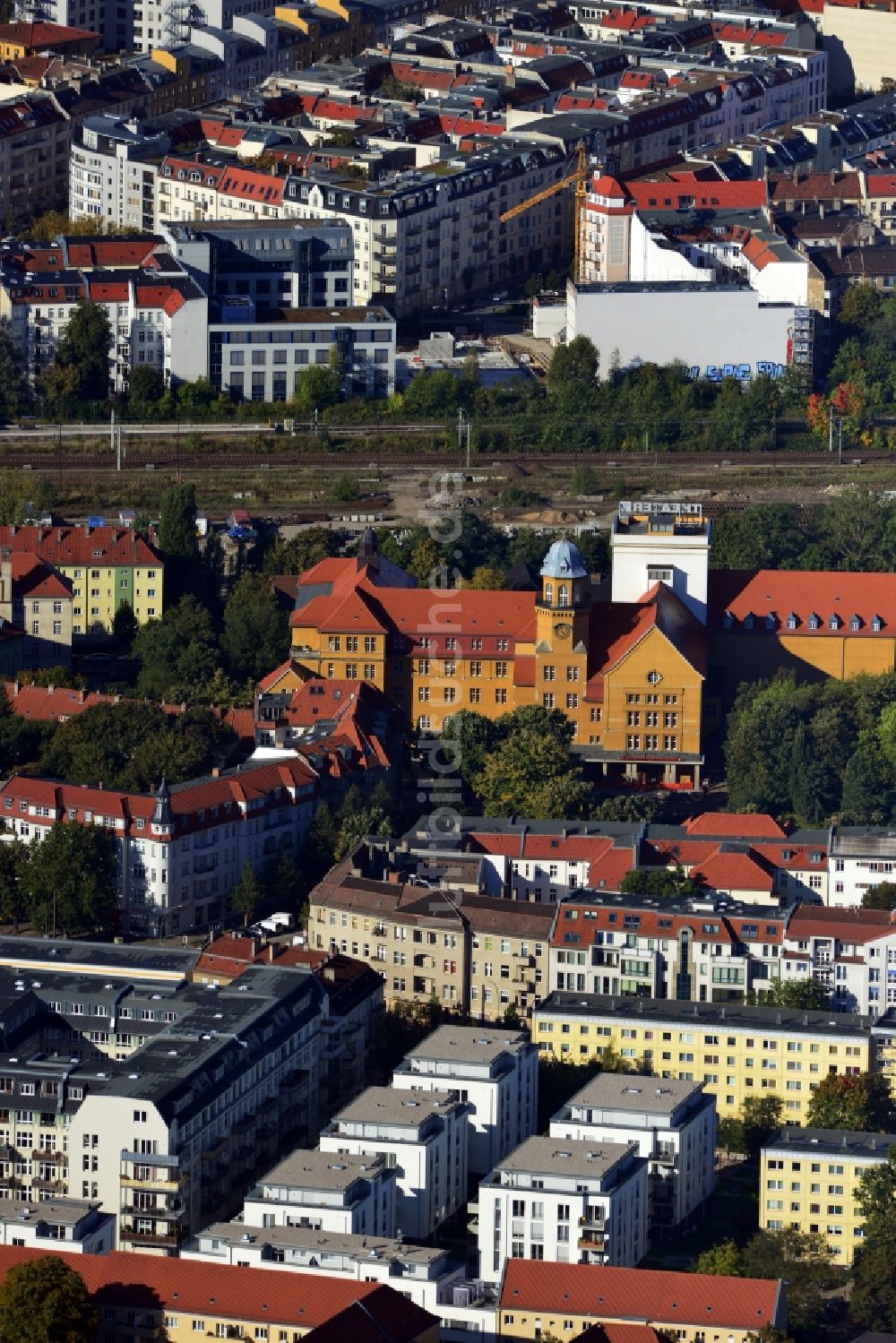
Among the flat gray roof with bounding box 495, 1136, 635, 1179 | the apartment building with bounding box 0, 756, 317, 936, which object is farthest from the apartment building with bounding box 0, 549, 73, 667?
the flat gray roof with bounding box 495, 1136, 635, 1179

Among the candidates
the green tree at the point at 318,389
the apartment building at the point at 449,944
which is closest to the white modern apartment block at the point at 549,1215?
the apartment building at the point at 449,944

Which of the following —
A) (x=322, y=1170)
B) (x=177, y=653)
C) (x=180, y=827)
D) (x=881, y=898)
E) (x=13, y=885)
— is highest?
(x=177, y=653)

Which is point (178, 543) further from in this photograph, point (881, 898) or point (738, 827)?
point (881, 898)

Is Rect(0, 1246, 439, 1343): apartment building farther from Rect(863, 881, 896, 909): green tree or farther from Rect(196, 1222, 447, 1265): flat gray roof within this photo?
Rect(863, 881, 896, 909): green tree

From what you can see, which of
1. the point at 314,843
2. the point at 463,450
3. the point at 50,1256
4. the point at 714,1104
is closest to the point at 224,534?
the point at 463,450

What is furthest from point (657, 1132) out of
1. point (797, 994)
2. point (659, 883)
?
point (659, 883)

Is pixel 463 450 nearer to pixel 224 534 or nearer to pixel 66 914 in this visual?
pixel 224 534

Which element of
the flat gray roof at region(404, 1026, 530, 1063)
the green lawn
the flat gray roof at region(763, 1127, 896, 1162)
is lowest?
the green lawn
